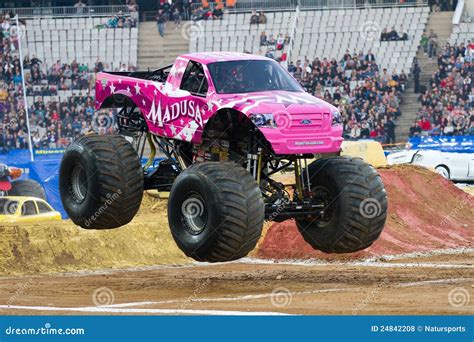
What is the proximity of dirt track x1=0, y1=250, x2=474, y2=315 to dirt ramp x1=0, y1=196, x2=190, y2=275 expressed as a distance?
1222mm

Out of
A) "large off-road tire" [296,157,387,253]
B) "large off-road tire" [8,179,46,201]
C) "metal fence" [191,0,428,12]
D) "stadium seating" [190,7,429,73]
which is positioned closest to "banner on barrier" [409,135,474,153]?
"stadium seating" [190,7,429,73]

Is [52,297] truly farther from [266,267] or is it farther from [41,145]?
[41,145]

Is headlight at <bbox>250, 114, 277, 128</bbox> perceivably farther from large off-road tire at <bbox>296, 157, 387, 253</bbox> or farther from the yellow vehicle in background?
the yellow vehicle in background

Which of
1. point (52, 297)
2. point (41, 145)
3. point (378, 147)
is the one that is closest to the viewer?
point (52, 297)

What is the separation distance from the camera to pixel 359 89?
153 ft

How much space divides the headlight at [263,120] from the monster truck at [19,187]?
15.7m

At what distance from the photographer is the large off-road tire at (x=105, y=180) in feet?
60.2

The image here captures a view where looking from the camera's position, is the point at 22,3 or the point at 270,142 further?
the point at 22,3

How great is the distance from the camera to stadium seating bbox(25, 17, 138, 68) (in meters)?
48.3

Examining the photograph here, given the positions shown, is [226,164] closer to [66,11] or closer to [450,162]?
[450,162]

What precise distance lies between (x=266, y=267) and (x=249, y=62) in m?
10.1

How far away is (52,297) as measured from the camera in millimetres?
21297

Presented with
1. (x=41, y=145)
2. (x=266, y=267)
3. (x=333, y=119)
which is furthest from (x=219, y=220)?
(x=41, y=145)

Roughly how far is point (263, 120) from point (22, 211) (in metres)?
15.3
